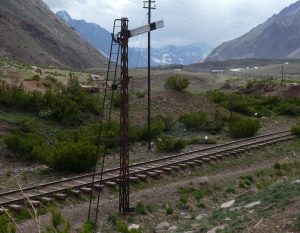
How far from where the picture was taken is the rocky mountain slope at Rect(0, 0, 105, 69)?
5394 inches

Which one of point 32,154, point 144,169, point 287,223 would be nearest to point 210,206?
point 144,169

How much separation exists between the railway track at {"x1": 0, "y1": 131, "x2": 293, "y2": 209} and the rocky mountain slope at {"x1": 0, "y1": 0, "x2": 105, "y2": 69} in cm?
10432

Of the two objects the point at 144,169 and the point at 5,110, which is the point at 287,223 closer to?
the point at 144,169

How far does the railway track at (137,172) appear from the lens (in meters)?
15.4

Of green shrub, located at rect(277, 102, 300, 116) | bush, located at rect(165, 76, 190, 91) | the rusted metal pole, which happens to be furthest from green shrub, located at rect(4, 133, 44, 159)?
green shrub, located at rect(277, 102, 300, 116)

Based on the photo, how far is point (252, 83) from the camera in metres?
64.8

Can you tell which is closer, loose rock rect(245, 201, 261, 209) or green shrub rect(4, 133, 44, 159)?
loose rock rect(245, 201, 261, 209)

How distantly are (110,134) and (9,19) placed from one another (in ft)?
443

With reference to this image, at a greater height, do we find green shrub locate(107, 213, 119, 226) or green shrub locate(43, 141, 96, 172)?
green shrub locate(43, 141, 96, 172)

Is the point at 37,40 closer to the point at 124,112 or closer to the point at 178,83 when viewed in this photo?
the point at 178,83

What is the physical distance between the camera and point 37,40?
518 feet

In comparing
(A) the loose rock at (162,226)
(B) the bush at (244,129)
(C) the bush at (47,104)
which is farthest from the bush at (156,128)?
(A) the loose rock at (162,226)

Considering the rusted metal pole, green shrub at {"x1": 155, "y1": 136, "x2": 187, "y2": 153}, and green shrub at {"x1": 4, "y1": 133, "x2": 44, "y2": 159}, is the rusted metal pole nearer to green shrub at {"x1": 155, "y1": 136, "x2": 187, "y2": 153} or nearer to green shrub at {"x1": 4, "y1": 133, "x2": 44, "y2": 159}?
green shrub at {"x1": 4, "y1": 133, "x2": 44, "y2": 159}

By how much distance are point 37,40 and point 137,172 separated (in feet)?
474
